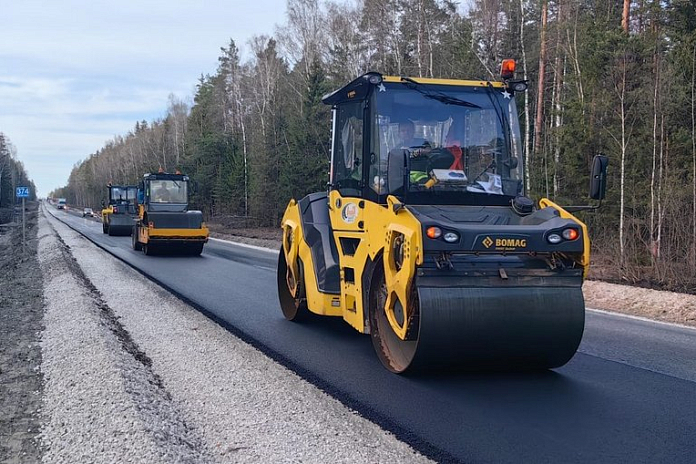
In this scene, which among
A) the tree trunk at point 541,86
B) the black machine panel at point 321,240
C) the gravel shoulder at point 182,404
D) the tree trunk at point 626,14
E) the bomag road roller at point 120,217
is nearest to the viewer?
the gravel shoulder at point 182,404

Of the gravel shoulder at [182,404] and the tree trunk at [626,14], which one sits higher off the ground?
the tree trunk at [626,14]

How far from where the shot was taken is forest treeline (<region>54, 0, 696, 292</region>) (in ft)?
56.3

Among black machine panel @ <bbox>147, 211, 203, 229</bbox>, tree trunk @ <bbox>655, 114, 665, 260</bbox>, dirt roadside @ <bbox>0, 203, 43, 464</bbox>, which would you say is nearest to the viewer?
dirt roadside @ <bbox>0, 203, 43, 464</bbox>

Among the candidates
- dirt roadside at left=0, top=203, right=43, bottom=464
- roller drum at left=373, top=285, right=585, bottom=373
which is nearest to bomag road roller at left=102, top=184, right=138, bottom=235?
dirt roadside at left=0, top=203, right=43, bottom=464

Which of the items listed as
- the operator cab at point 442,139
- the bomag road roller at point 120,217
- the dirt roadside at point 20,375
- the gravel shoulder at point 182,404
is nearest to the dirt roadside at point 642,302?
the operator cab at point 442,139

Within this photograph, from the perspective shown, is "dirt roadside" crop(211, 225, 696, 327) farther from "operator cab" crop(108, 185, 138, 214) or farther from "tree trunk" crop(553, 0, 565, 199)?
"operator cab" crop(108, 185, 138, 214)

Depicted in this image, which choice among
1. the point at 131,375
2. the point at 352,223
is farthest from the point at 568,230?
the point at 131,375

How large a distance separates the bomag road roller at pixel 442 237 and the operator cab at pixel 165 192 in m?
15.5

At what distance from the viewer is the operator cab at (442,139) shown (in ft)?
21.1

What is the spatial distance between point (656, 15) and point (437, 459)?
62.2 ft

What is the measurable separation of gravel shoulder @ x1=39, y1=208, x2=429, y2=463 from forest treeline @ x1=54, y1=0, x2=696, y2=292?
364 inches

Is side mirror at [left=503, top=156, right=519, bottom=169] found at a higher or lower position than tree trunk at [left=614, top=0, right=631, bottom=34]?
lower

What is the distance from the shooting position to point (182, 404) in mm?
5355

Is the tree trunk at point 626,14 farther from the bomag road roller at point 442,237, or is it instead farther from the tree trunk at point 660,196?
the bomag road roller at point 442,237
